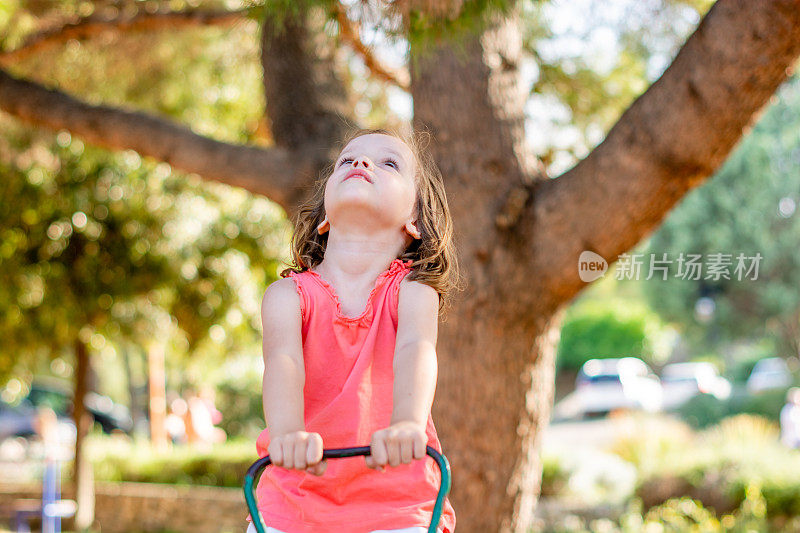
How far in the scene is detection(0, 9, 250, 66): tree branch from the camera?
213 inches

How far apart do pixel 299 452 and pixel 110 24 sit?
4.71m

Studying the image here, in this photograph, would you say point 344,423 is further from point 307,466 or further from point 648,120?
point 648,120

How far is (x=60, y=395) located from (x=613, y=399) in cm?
1439

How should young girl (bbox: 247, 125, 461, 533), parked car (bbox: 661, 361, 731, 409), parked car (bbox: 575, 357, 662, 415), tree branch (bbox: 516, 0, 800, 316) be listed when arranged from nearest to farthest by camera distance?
young girl (bbox: 247, 125, 461, 533), tree branch (bbox: 516, 0, 800, 316), parked car (bbox: 661, 361, 731, 409), parked car (bbox: 575, 357, 662, 415)

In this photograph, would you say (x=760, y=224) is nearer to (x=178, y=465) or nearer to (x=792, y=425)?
(x=792, y=425)

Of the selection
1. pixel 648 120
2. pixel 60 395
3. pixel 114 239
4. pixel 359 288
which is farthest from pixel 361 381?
pixel 60 395

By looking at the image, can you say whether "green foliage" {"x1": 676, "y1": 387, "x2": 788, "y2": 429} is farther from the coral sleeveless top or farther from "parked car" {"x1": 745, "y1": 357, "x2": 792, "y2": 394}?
the coral sleeveless top

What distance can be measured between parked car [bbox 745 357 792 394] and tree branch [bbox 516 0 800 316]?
702 inches

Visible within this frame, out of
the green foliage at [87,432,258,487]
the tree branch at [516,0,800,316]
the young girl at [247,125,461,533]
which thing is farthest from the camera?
the green foliage at [87,432,258,487]

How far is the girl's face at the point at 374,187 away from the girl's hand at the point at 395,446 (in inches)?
20.0

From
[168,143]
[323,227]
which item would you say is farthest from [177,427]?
[323,227]

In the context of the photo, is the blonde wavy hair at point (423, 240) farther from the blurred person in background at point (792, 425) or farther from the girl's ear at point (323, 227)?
the blurred person in background at point (792, 425)

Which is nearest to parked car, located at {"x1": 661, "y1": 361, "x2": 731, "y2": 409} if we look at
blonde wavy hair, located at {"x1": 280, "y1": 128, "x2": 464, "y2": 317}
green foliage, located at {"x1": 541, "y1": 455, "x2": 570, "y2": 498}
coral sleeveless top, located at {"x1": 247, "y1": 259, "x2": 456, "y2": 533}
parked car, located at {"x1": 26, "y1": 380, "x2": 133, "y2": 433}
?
green foliage, located at {"x1": 541, "y1": 455, "x2": 570, "y2": 498}

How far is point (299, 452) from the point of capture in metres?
1.54
